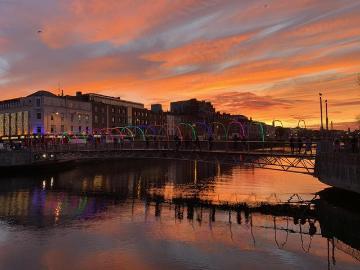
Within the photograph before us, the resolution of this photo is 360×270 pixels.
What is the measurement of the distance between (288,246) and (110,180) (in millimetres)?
53528

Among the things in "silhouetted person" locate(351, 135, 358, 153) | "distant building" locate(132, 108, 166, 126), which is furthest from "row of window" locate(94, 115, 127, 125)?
"silhouetted person" locate(351, 135, 358, 153)

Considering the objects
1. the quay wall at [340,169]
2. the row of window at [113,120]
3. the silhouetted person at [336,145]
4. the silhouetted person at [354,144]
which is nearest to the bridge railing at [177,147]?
the quay wall at [340,169]

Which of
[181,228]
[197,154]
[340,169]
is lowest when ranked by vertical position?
[181,228]

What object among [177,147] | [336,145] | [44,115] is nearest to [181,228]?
[336,145]

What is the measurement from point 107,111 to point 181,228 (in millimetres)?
128713

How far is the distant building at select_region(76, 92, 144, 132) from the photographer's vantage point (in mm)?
158125

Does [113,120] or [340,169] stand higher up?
[113,120]

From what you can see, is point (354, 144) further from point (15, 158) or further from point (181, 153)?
point (15, 158)

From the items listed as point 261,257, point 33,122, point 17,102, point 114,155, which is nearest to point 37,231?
point 261,257

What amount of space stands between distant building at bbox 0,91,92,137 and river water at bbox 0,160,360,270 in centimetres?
7369

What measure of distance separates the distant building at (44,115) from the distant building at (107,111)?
12.8ft

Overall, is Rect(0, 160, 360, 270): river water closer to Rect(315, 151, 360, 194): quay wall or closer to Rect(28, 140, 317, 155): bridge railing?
Rect(315, 151, 360, 194): quay wall

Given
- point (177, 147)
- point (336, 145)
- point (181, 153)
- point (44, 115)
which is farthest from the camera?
point (44, 115)

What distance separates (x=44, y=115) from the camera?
136 metres
